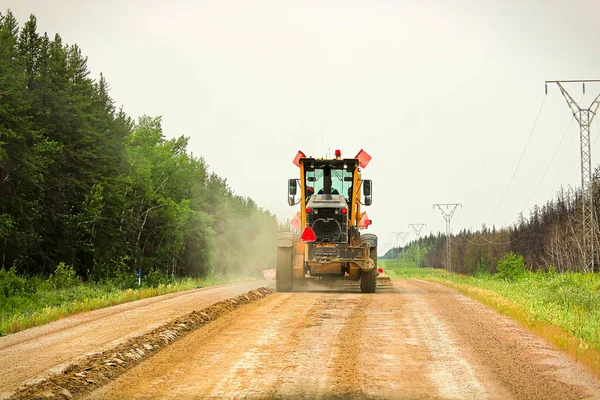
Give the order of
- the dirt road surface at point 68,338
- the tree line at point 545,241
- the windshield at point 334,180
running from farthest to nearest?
the tree line at point 545,241, the windshield at point 334,180, the dirt road surface at point 68,338

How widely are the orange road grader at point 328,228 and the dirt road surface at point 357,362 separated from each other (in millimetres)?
7421

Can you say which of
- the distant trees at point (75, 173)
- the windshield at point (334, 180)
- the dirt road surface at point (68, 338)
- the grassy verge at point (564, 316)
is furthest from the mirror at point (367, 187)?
the distant trees at point (75, 173)

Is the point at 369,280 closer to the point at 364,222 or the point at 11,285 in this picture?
the point at 364,222

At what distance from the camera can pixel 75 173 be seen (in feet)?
161

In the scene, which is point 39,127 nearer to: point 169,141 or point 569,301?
point 169,141

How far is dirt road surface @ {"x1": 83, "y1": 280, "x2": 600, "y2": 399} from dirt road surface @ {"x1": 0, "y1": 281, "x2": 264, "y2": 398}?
123 cm

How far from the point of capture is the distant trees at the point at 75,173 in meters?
38.9

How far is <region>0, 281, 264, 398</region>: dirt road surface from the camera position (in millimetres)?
9992

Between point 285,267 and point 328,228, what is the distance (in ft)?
6.72

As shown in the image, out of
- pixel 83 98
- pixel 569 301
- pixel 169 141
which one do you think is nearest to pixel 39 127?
pixel 83 98

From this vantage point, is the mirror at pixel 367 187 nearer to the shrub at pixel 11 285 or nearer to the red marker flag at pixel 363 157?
the red marker flag at pixel 363 157

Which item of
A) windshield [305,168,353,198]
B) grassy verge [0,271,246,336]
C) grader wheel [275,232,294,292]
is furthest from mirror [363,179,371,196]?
grassy verge [0,271,246,336]

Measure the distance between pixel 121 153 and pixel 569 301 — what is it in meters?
42.4

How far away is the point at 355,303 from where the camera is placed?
19.5m
